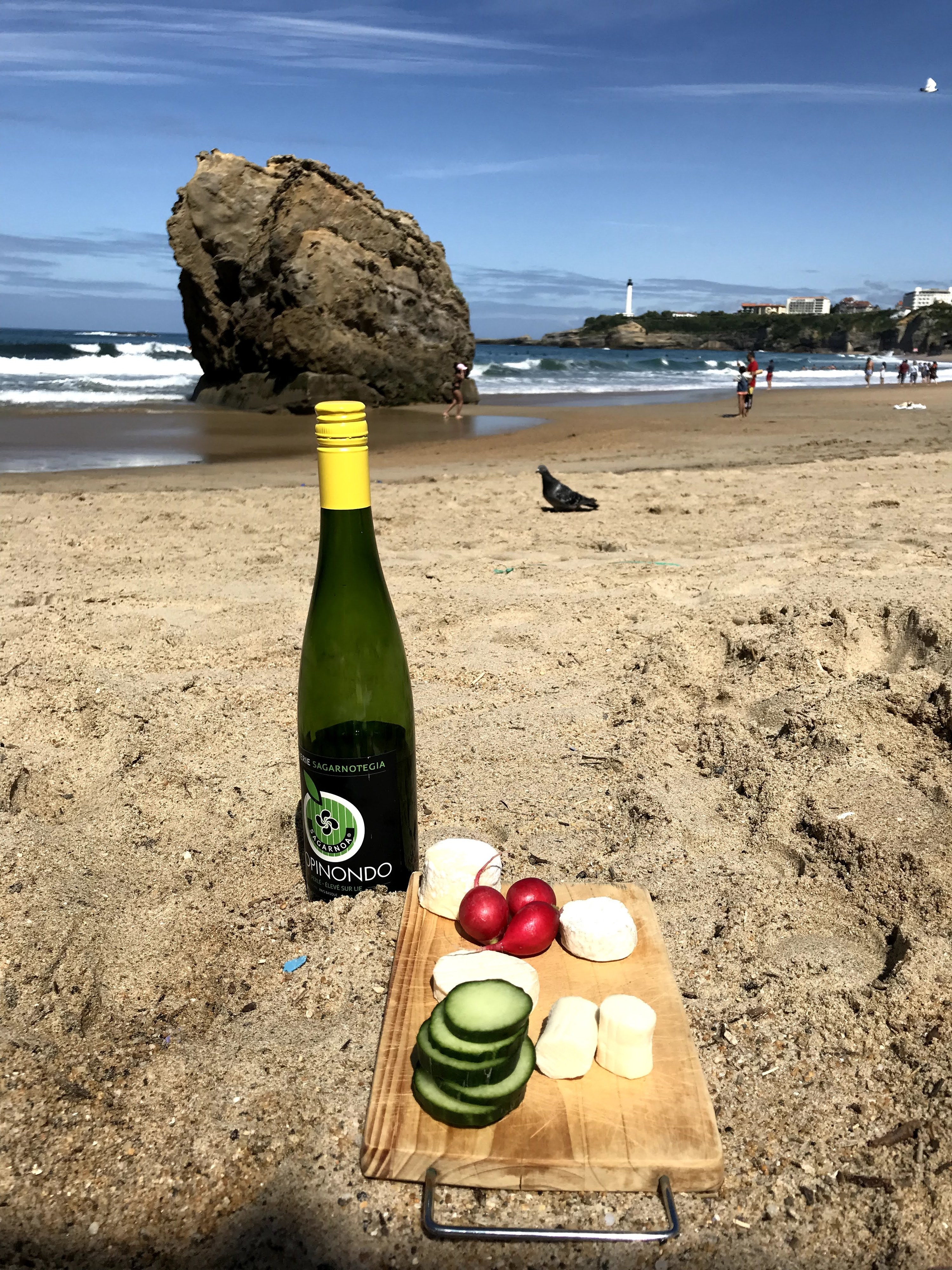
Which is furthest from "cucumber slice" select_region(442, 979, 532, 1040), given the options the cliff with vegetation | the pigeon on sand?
the cliff with vegetation

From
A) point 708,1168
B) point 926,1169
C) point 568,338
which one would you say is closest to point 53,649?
point 708,1168

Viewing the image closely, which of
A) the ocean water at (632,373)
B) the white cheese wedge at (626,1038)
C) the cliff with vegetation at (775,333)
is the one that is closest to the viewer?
the white cheese wedge at (626,1038)

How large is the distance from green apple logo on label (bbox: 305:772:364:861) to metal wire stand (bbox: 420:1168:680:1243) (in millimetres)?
831

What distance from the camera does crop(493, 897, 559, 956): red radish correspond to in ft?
6.04

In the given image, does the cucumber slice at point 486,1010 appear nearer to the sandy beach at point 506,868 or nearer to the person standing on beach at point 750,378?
the sandy beach at point 506,868

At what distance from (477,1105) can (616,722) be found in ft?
5.94

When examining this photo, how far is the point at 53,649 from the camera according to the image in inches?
147

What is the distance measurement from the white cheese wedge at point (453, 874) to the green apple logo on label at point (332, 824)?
7.1 inches

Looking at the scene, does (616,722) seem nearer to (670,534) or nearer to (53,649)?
(53,649)

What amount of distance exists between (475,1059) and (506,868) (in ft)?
3.04

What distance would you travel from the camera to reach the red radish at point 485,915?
6.19ft

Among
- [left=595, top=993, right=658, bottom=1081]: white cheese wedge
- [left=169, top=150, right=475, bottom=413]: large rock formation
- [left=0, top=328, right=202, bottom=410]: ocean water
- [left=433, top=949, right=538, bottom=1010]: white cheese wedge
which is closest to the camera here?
[left=595, top=993, right=658, bottom=1081]: white cheese wedge

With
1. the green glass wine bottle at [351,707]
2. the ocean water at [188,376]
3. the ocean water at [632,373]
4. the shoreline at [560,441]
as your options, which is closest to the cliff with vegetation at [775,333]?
the ocean water at [632,373]

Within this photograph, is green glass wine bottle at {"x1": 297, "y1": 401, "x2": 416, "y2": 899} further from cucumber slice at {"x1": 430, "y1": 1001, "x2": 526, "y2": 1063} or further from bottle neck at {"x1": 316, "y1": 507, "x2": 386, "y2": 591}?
cucumber slice at {"x1": 430, "y1": 1001, "x2": 526, "y2": 1063}
